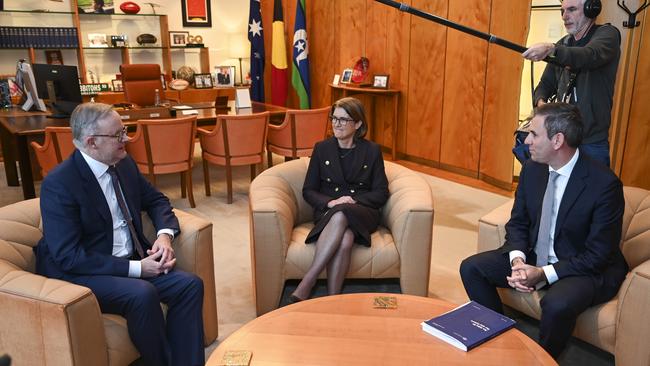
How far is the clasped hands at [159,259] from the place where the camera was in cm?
224

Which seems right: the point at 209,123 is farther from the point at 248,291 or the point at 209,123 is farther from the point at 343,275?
the point at 343,275

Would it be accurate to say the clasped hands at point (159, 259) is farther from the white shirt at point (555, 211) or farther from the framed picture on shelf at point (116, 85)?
the framed picture on shelf at point (116, 85)

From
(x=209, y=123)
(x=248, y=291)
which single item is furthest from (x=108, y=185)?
(x=209, y=123)

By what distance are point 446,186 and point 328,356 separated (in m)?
3.88

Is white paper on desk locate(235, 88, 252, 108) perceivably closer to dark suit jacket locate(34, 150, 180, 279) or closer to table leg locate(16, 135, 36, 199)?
table leg locate(16, 135, 36, 199)

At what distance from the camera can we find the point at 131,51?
7.61 meters

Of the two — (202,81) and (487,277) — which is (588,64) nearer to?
(487,277)

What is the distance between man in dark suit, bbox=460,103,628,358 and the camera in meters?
2.18

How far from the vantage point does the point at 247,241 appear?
397 cm

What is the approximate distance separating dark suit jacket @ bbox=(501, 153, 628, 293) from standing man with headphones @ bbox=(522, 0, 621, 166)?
29 cm

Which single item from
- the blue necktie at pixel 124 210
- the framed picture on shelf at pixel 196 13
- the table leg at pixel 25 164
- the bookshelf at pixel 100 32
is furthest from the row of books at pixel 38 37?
the blue necktie at pixel 124 210

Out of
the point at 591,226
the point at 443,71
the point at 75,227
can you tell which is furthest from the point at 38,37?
the point at 591,226

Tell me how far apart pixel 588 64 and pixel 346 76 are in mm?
4638

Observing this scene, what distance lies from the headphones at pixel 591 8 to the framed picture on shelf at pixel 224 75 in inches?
245
